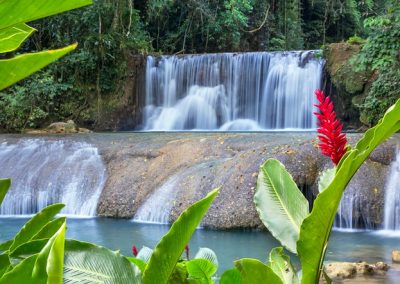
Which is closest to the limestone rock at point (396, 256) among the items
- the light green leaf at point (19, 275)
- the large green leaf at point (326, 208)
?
the large green leaf at point (326, 208)

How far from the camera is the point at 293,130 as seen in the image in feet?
48.2

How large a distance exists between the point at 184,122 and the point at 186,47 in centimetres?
581

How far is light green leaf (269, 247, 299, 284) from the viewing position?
105cm

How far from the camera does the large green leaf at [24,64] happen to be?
30.2 inches

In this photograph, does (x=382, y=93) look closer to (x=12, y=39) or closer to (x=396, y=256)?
(x=396, y=256)

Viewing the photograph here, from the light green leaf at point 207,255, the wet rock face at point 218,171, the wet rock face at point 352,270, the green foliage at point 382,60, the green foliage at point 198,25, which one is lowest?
the wet rock face at point 352,270

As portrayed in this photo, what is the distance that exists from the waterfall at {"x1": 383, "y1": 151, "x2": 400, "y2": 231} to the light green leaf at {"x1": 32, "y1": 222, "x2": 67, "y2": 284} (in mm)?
7762

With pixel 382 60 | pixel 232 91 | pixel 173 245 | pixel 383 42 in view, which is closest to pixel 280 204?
pixel 173 245

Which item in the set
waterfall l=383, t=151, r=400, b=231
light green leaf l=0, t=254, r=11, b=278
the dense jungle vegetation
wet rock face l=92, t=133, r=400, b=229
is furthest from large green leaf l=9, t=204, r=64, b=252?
the dense jungle vegetation

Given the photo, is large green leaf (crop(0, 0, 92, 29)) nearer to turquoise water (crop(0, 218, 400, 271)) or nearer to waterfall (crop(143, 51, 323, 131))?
turquoise water (crop(0, 218, 400, 271))

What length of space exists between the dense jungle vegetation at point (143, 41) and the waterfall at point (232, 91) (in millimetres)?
1317

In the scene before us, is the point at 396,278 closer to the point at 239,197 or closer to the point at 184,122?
the point at 239,197

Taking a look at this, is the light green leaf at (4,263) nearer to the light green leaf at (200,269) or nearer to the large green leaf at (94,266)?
the large green leaf at (94,266)

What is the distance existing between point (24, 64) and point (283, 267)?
0.60 meters
